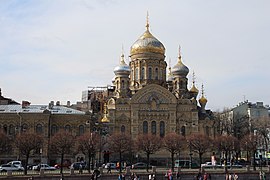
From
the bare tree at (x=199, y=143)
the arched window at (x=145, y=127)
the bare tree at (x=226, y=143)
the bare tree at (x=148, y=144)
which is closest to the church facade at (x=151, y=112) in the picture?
the arched window at (x=145, y=127)

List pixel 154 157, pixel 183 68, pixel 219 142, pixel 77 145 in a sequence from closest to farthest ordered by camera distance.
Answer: pixel 77 145, pixel 219 142, pixel 154 157, pixel 183 68

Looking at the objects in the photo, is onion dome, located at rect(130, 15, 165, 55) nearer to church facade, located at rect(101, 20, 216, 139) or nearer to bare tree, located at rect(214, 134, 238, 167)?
church facade, located at rect(101, 20, 216, 139)

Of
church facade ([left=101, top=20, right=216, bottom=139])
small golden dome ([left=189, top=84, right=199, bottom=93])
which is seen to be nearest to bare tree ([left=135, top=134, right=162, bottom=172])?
church facade ([left=101, top=20, right=216, bottom=139])

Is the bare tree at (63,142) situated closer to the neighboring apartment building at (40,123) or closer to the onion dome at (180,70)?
the neighboring apartment building at (40,123)

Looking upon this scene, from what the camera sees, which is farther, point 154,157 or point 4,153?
point 154,157

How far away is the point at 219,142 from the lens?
7219 centimetres

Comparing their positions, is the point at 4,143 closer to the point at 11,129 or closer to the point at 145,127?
the point at 11,129

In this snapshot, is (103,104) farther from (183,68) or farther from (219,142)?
(219,142)

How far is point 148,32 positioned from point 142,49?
529cm

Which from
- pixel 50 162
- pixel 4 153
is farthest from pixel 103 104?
pixel 4 153

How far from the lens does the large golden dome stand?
291 ft

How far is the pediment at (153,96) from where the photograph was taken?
8125 cm

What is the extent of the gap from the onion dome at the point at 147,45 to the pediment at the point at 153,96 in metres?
10.1

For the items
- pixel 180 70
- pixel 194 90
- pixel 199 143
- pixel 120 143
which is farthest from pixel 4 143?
pixel 194 90
